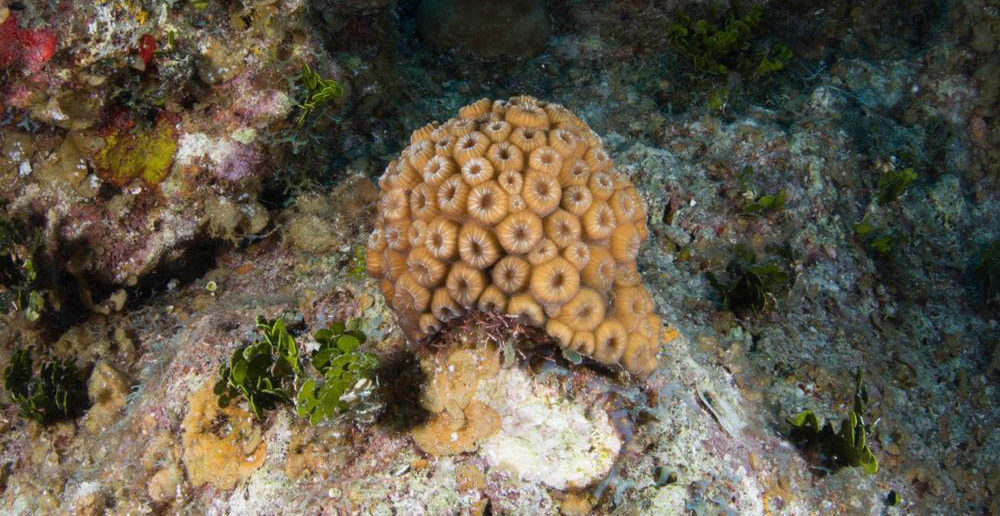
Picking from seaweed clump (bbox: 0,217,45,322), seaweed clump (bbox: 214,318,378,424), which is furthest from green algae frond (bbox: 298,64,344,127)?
seaweed clump (bbox: 0,217,45,322)

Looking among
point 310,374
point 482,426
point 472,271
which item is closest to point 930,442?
point 482,426

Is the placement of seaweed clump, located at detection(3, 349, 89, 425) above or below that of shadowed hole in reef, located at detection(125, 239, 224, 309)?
below

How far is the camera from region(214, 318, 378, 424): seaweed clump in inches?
119

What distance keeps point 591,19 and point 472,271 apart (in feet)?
18.0

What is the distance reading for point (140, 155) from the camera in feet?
13.4


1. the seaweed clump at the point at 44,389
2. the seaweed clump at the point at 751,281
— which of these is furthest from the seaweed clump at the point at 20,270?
the seaweed clump at the point at 751,281

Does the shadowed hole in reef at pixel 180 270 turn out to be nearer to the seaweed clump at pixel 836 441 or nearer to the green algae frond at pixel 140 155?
the green algae frond at pixel 140 155

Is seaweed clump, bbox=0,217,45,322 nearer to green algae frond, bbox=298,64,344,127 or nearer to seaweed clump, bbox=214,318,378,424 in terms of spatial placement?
seaweed clump, bbox=214,318,378,424

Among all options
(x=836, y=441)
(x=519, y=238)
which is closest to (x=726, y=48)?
(x=836, y=441)

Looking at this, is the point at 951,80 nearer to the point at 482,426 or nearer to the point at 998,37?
the point at 998,37

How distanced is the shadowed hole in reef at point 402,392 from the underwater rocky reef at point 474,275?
3cm

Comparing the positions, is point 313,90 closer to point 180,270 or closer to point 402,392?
point 180,270

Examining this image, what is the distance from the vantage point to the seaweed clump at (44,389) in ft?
13.4

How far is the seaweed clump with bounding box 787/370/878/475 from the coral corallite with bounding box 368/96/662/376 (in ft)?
4.78
